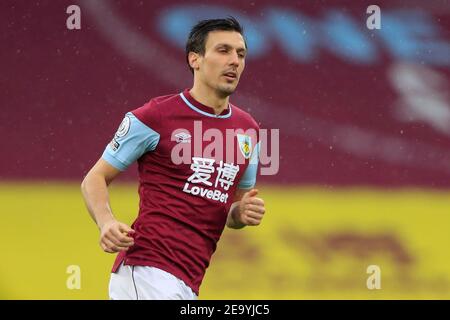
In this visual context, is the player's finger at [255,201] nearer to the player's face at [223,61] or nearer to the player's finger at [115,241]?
the player's face at [223,61]

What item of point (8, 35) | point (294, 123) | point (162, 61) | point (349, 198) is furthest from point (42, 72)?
point (349, 198)

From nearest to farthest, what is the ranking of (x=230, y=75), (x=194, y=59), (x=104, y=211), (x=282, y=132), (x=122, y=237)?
(x=122, y=237) → (x=104, y=211) → (x=230, y=75) → (x=194, y=59) → (x=282, y=132)

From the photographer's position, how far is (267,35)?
6.27 metres

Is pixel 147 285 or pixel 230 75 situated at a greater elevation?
pixel 230 75

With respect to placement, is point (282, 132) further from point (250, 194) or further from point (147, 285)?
point (147, 285)

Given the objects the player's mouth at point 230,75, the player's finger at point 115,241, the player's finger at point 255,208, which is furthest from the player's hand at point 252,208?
the player's finger at point 115,241

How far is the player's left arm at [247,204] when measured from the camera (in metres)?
3.58

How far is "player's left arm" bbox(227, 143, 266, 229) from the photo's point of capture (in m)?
3.58

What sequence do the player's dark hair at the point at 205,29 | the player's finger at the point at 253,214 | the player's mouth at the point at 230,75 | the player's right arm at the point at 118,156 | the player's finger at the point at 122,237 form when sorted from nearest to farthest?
the player's finger at the point at 122,237
the player's right arm at the point at 118,156
the player's finger at the point at 253,214
the player's mouth at the point at 230,75
the player's dark hair at the point at 205,29

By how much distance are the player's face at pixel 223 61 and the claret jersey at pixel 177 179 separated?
0.38 feet

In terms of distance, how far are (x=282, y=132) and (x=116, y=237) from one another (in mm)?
3240

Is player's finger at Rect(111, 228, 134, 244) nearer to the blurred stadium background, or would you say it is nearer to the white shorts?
the white shorts

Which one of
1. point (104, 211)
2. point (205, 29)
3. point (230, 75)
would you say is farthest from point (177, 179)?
point (205, 29)

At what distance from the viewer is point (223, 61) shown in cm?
371
